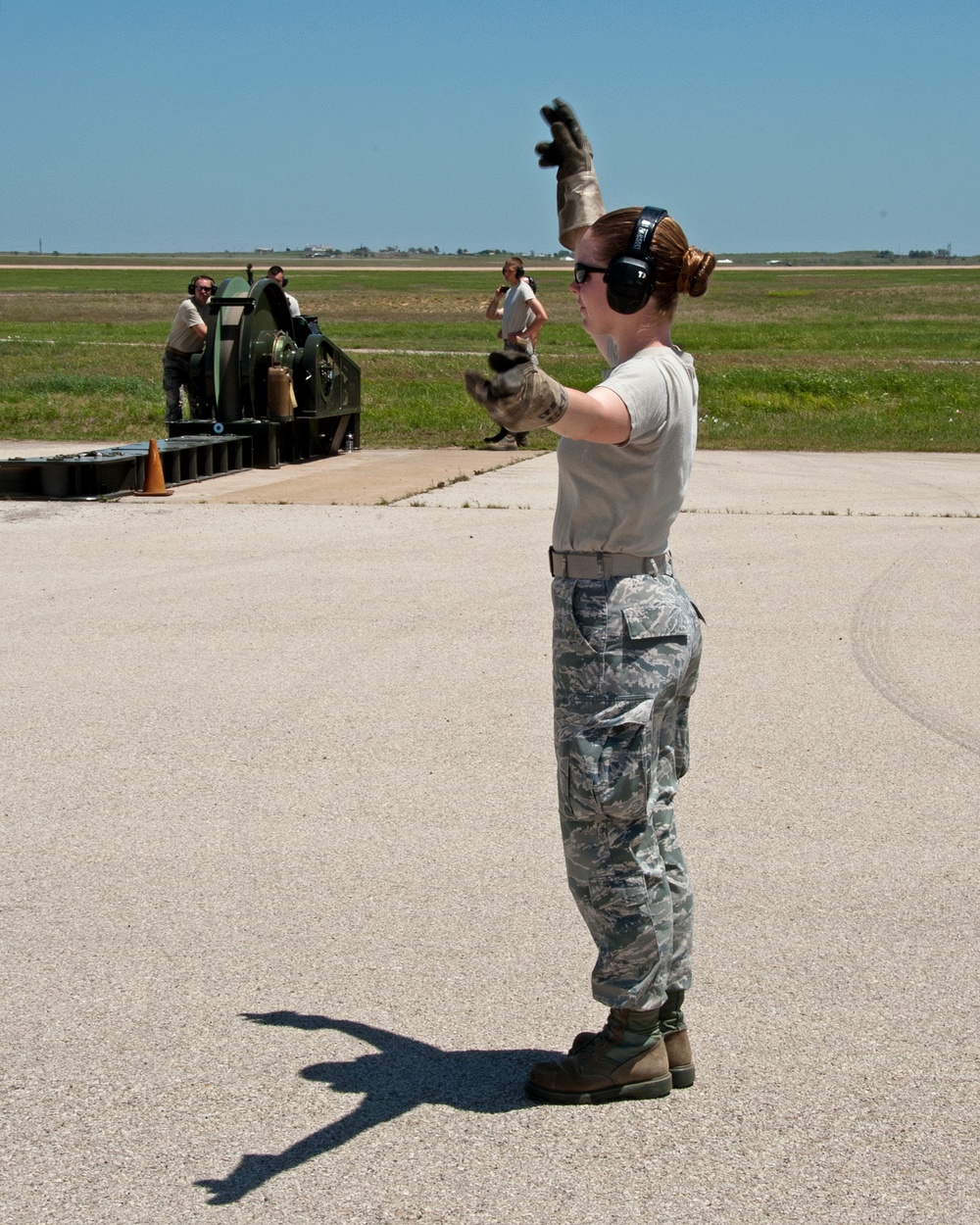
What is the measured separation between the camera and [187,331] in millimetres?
14438

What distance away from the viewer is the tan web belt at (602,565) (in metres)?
3.07

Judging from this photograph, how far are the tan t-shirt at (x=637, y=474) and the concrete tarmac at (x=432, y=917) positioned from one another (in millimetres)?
1229

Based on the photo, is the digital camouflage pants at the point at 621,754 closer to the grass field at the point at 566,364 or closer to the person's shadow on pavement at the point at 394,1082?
the person's shadow on pavement at the point at 394,1082

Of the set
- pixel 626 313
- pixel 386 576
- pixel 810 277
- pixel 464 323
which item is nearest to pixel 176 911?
pixel 626 313

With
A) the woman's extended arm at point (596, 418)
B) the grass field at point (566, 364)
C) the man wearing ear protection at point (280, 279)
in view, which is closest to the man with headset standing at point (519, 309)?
the man wearing ear protection at point (280, 279)

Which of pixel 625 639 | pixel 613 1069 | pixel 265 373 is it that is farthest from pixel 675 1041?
pixel 265 373

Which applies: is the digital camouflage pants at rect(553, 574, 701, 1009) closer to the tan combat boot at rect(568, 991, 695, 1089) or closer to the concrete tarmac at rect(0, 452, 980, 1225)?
the tan combat boot at rect(568, 991, 695, 1089)

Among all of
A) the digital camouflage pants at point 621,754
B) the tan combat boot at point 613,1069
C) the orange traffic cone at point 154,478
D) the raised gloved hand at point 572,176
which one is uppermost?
the raised gloved hand at point 572,176

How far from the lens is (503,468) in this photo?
14922mm

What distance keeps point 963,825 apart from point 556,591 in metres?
2.50

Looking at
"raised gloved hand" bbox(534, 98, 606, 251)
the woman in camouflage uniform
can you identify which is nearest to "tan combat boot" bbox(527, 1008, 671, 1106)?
the woman in camouflage uniform

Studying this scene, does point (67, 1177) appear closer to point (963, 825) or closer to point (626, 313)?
point (626, 313)

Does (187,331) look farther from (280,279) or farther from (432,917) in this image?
(432,917)

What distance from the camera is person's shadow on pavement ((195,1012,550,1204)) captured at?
9.97 ft
